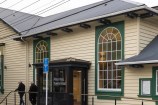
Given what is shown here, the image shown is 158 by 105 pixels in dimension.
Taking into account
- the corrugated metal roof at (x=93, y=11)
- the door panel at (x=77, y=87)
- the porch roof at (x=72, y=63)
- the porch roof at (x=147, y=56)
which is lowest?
the door panel at (x=77, y=87)

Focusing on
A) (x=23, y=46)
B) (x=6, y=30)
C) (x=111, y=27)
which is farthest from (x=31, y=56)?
(x=111, y=27)

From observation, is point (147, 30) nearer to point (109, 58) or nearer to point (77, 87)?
point (109, 58)

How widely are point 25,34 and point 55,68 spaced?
16.6 feet

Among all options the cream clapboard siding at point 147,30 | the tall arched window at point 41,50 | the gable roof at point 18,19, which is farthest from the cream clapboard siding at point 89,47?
the gable roof at point 18,19

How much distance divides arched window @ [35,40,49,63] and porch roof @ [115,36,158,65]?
278 inches

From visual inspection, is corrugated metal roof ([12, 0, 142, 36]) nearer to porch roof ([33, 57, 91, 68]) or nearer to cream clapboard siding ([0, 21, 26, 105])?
cream clapboard siding ([0, 21, 26, 105])

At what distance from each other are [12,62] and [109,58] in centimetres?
957

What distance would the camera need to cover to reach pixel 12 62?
25.0m

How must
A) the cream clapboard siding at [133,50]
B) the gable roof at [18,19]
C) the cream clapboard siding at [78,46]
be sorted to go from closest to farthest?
the cream clapboard siding at [133,50]
the cream clapboard siding at [78,46]
the gable roof at [18,19]

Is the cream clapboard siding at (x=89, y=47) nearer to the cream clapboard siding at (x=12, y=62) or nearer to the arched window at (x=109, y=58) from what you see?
the arched window at (x=109, y=58)

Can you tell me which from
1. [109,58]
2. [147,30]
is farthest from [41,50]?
[147,30]

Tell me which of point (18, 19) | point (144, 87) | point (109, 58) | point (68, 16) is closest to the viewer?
point (144, 87)

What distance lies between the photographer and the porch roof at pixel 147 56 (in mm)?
15230

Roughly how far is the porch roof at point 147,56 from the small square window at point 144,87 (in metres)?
1.04
